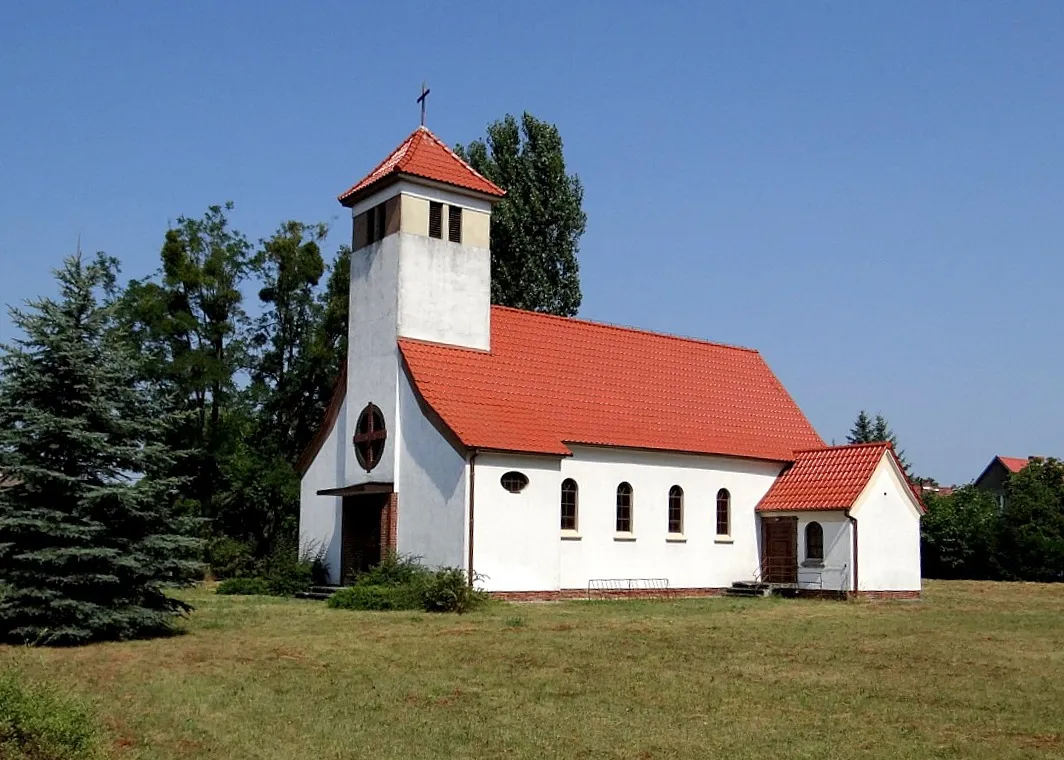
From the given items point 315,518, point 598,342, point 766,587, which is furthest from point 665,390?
point 315,518

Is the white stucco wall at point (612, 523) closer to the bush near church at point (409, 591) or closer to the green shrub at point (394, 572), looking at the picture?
the green shrub at point (394, 572)

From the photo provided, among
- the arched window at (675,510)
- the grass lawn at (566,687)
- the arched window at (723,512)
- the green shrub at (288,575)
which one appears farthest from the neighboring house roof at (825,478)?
the green shrub at (288,575)

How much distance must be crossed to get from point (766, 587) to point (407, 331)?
12.8 meters

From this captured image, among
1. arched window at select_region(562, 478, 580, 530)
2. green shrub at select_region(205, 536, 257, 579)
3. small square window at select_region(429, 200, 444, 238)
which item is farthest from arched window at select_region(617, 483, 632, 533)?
green shrub at select_region(205, 536, 257, 579)

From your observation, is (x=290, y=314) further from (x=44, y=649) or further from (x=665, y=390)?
(x=44, y=649)

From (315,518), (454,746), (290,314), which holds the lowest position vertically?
(454,746)

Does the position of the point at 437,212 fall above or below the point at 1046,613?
above

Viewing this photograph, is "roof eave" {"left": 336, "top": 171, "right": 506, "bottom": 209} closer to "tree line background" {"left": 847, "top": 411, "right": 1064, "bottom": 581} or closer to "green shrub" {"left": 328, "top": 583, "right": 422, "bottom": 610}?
"green shrub" {"left": 328, "top": 583, "right": 422, "bottom": 610}

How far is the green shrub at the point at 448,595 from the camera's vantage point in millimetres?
24719

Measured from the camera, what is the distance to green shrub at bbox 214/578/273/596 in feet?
99.9

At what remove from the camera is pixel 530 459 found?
92.2 ft

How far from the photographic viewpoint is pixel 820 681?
1579cm

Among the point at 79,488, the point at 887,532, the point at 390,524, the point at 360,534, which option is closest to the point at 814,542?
the point at 887,532

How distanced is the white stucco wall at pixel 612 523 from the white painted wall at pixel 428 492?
1.68ft
